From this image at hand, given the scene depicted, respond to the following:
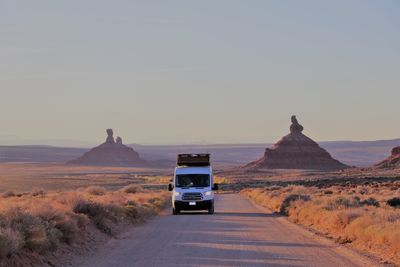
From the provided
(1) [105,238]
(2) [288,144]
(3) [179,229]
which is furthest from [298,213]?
(2) [288,144]

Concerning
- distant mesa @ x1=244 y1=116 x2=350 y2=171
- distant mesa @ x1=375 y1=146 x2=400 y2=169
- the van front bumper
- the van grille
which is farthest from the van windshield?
distant mesa @ x1=244 y1=116 x2=350 y2=171

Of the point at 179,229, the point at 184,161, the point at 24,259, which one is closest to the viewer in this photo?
the point at 24,259

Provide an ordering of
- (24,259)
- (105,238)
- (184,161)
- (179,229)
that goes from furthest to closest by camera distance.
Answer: (184,161), (179,229), (105,238), (24,259)

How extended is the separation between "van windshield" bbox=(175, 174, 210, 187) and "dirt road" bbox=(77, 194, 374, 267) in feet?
27.1

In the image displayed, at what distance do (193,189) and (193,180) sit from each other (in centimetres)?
76

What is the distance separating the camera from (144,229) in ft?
83.5

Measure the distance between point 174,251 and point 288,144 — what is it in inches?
6279

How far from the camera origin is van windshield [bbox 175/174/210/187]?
115 ft

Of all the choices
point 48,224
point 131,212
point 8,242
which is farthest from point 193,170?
point 8,242

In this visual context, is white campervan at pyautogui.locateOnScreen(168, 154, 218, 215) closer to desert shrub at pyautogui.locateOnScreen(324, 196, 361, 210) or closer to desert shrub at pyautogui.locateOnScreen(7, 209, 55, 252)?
desert shrub at pyautogui.locateOnScreen(324, 196, 361, 210)

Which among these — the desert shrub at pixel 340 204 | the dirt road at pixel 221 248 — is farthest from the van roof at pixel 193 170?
the dirt road at pixel 221 248

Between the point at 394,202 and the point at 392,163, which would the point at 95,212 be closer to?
the point at 394,202

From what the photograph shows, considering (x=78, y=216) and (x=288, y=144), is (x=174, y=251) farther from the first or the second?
(x=288, y=144)

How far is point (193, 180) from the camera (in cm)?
3531
